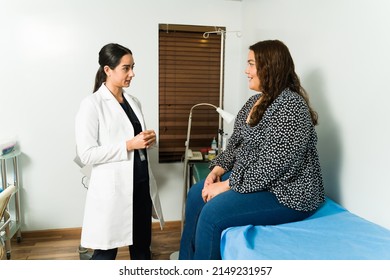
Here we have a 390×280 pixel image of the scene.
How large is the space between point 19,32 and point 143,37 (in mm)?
832

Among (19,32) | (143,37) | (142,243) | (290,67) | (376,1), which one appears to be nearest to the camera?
(376,1)

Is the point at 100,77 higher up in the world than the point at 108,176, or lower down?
higher up

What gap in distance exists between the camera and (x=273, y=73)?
1323 millimetres

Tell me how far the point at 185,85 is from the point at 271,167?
1468 millimetres

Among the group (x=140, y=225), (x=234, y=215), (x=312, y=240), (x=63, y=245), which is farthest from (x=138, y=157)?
(x=63, y=245)

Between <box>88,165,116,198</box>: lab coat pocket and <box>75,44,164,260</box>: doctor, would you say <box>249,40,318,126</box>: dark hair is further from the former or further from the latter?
<box>88,165,116,198</box>: lab coat pocket

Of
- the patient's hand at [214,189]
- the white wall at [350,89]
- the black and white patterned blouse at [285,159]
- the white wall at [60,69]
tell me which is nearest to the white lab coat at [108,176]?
the patient's hand at [214,189]

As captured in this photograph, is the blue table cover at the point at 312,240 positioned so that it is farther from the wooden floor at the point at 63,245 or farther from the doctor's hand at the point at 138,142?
the wooden floor at the point at 63,245

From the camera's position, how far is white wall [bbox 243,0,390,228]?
47.1 inches

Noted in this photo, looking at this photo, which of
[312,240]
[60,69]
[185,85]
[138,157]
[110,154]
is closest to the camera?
[312,240]

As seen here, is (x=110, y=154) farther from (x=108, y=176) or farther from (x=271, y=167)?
(x=271, y=167)

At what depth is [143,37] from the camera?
92.9 inches
